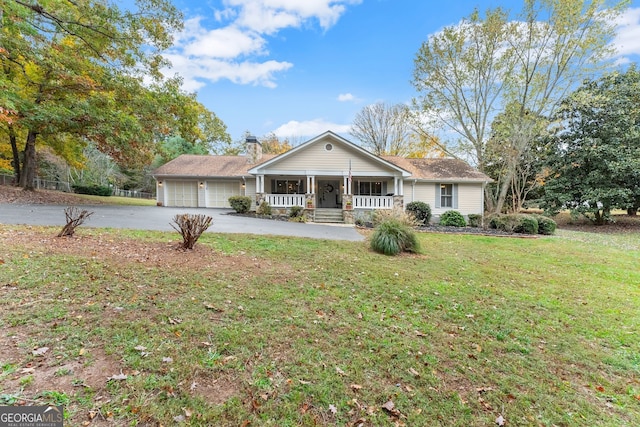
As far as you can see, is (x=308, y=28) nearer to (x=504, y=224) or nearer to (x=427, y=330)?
(x=504, y=224)

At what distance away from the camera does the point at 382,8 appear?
568 inches

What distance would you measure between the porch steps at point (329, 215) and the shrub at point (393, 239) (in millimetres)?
8167

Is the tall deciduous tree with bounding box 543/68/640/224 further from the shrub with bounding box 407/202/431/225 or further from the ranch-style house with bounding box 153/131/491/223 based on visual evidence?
the shrub with bounding box 407/202/431/225

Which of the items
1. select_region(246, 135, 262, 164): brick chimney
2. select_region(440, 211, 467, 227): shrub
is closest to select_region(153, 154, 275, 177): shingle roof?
select_region(246, 135, 262, 164): brick chimney

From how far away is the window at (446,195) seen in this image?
18.8 metres

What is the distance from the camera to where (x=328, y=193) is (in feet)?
66.2

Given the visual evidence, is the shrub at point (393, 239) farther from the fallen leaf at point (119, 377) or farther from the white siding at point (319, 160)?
the white siding at point (319, 160)

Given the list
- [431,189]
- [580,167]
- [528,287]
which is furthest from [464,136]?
[528,287]

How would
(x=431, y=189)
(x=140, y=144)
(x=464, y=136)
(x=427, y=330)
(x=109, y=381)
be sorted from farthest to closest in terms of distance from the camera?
(x=464, y=136) → (x=431, y=189) → (x=140, y=144) → (x=427, y=330) → (x=109, y=381)

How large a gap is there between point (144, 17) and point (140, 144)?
6172 millimetres

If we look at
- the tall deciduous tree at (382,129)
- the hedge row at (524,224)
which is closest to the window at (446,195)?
the hedge row at (524,224)

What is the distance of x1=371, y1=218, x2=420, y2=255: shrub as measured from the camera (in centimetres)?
823

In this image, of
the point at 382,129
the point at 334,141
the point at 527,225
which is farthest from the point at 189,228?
the point at 382,129

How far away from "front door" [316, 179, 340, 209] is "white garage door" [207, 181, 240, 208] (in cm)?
607
